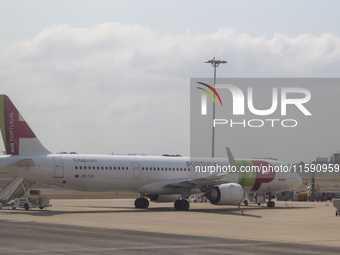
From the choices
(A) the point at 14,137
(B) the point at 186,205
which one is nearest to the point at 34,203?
(A) the point at 14,137

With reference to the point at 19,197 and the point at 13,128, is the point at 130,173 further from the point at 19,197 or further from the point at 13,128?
the point at 13,128

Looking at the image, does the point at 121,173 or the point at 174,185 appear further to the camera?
the point at 174,185

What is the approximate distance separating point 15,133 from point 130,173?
31.1 ft

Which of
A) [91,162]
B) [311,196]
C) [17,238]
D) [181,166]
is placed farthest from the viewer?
[311,196]

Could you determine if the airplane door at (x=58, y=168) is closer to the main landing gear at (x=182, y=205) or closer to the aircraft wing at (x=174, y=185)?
the aircraft wing at (x=174, y=185)

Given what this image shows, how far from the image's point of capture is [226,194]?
4841 cm

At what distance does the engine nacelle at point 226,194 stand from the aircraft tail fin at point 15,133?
13000mm

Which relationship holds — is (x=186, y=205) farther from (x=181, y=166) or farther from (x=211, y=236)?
(x=211, y=236)

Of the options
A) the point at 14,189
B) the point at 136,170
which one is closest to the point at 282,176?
the point at 136,170

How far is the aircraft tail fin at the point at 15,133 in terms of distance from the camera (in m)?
44.9

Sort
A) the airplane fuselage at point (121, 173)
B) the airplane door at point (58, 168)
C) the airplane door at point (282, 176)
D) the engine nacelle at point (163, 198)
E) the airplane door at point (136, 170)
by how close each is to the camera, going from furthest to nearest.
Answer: the airplane door at point (282, 176)
the engine nacelle at point (163, 198)
the airplane door at point (136, 170)
the airplane door at point (58, 168)
the airplane fuselage at point (121, 173)

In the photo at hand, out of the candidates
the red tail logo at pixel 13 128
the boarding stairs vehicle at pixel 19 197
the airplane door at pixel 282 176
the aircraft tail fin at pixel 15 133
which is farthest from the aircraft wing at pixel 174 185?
Answer: the red tail logo at pixel 13 128

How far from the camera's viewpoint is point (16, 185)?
49.9 meters

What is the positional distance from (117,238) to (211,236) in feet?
14.2
